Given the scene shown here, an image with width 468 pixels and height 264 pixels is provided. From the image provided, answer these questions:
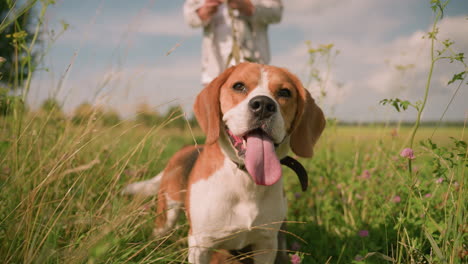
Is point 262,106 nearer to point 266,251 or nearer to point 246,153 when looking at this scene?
point 246,153

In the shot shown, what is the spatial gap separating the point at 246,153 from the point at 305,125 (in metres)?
0.52

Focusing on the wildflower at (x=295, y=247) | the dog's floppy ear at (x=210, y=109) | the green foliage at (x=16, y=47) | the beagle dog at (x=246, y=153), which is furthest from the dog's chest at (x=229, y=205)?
the green foliage at (x=16, y=47)

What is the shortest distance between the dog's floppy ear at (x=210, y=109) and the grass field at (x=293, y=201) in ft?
A: 0.85

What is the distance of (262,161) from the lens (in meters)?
2.03

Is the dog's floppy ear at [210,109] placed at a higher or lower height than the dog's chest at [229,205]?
higher

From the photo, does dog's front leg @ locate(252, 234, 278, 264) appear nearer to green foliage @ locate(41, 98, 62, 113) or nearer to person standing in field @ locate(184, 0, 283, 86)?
person standing in field @ locate(184, 0, 283, 86)

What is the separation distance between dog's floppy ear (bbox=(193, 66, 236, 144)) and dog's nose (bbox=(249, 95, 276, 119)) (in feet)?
0.92

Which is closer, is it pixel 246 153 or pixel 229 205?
pixel 246 153

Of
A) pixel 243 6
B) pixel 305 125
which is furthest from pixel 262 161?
pixel 243 6

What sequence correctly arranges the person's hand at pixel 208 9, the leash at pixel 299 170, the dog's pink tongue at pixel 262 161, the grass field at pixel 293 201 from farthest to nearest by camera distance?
the person's hand at pixel 208 9 < the leash at pixel 299 170 < the dog's pink tongue at pixel 262 161 < the grass field at pixel 293 201

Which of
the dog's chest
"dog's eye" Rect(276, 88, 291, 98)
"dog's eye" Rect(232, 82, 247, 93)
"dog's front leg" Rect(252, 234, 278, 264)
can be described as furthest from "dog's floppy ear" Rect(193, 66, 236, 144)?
"dog's front leg" Rect(252, 234, 278, 264)

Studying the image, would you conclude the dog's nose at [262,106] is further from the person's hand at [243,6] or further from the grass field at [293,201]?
the person's hand at [243,6]

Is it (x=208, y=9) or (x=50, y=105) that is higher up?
(x=208, y=9)

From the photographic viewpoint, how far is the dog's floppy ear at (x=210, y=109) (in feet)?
7.09
